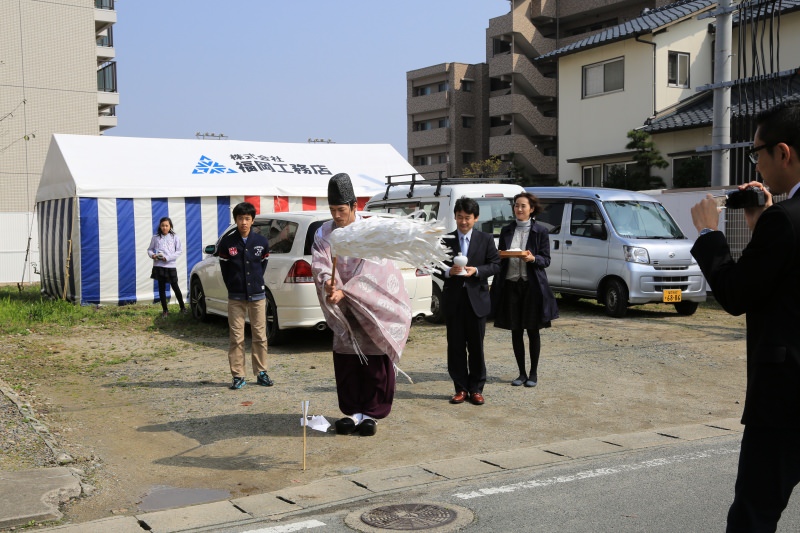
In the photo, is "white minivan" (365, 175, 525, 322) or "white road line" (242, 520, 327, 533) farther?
"white minivan" (365, 175, 525, 322)

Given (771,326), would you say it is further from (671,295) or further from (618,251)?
(618,251)

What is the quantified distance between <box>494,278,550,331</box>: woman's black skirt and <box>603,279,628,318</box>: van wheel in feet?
18.1

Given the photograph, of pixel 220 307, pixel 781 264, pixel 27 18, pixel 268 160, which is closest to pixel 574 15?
pixel 27 18

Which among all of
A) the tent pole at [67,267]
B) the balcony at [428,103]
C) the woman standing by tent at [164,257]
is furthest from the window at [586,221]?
the balcony at [428,103]

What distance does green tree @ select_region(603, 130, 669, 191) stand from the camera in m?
24.4

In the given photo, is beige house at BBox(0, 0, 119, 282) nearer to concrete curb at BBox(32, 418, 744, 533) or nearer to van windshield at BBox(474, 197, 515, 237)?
van windshield at BBox(474, 197, 515, 237)

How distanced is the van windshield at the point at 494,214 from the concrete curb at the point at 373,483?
646 cm

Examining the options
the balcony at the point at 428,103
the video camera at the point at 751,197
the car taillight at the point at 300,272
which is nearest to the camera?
the video camera at the point at 751,197

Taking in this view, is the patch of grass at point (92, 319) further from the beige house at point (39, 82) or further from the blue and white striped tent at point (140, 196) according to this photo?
the beige house at point (39, 82)

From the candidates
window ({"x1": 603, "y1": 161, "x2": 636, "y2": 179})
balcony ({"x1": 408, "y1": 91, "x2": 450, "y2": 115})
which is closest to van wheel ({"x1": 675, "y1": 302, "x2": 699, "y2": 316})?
window ({"x1": 603, "y1": 161, "x2": 636, "y2": 179})

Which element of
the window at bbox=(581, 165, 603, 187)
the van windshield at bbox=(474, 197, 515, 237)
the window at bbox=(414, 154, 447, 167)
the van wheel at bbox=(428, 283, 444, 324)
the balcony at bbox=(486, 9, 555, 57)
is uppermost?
the balcony at bbox=(486, 9, 555, 57)

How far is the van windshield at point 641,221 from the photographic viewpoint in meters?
13.9

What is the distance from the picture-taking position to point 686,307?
548 inches

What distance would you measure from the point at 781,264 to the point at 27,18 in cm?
3551
